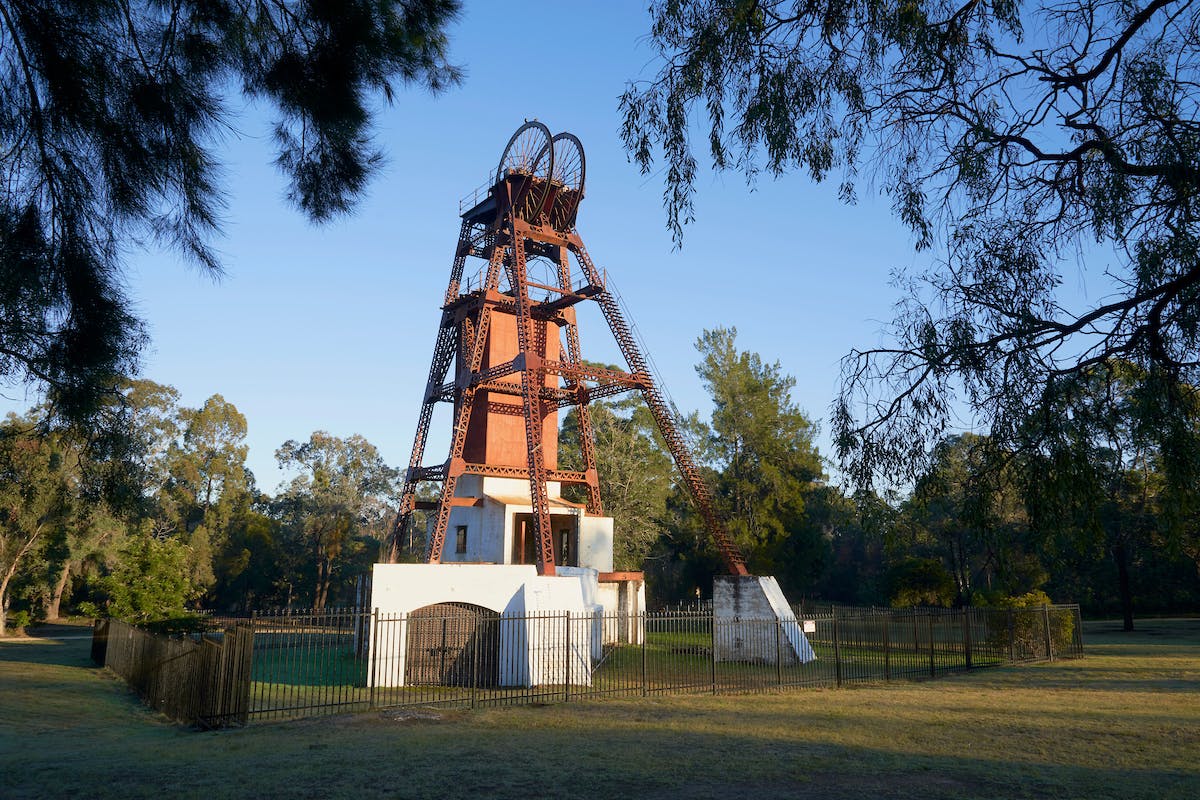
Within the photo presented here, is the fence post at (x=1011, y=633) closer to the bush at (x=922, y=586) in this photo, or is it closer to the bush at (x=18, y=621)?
the bush at (x=922, y=586)

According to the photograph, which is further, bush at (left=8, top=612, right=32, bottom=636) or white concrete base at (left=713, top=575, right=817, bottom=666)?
bush at (left=8, top=612, right=32, bottom=636)

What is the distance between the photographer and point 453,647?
68.4 ft

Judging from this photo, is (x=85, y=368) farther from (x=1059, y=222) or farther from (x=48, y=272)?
(x=1059, y=222)

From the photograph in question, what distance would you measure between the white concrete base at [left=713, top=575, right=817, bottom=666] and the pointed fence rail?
0.26 ft

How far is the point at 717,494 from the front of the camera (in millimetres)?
52031

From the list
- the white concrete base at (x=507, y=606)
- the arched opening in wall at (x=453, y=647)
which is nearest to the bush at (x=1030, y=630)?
the white concrete base at (x=507, y=606)

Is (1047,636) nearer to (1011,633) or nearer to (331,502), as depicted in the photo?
(1011,633)

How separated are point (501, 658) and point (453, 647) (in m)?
2.32

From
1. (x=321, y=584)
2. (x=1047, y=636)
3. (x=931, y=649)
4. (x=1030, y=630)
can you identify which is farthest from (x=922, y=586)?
(x=321, y=584)

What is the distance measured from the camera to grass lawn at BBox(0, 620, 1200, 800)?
332 inches

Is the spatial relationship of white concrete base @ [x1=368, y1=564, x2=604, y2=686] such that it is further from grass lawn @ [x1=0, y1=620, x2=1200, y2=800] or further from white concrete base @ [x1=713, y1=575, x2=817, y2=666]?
white concrete base @ [x1=713, y1=575, x2=817, y2=666]

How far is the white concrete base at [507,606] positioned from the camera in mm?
19062

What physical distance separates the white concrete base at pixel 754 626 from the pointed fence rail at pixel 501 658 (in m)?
0.08

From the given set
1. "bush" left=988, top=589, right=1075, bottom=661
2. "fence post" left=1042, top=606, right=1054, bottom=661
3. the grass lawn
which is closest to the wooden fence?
the grass lawn
